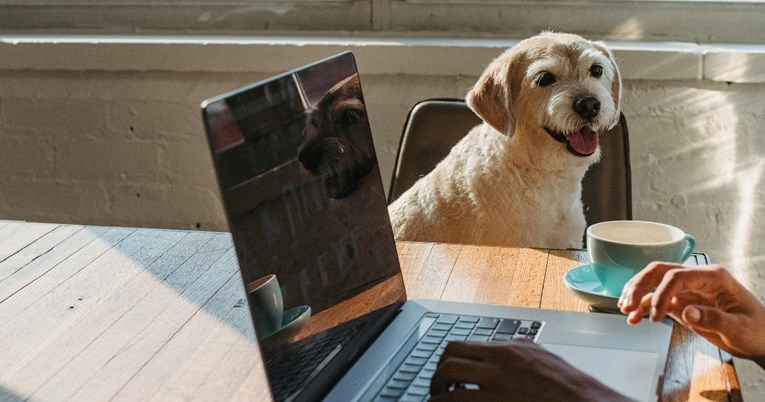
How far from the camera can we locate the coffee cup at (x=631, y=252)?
1.21 m

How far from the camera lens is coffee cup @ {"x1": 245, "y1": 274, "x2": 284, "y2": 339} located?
2.90 feet

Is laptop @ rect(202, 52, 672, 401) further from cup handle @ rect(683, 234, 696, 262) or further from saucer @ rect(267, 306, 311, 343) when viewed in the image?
cup handle @ rect(683, 234, 696, 262)

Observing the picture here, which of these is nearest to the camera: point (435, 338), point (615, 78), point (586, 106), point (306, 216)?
point (306, 216)

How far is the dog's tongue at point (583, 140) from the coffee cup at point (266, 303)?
100cm

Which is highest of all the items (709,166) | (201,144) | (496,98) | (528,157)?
(496,98)

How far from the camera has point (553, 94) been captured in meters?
1.81

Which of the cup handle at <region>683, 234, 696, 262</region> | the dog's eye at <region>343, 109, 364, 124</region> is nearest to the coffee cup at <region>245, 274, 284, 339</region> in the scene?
the dog's eye at <region>343, 109, 364, 124</region>

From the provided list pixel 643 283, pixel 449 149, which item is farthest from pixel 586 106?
pixel 643 283

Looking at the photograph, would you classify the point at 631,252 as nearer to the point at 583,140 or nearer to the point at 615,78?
the point at 583,140

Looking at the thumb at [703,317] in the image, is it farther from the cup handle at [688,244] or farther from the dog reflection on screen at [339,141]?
the dog reflection on screen at [339,141]

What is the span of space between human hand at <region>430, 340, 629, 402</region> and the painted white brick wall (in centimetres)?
164

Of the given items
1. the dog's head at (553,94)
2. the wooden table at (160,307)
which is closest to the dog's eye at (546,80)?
the dog's head at (553,94)

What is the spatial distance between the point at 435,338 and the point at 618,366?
217mm

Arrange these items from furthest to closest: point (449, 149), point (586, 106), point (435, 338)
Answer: point (449, 149) < point (586, 106) < point (435, 338)
